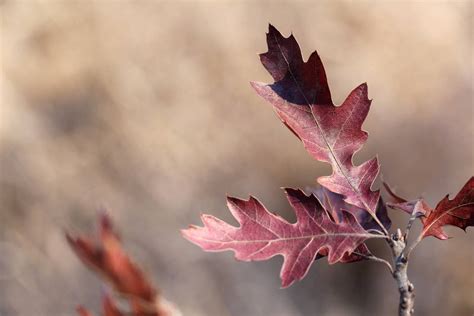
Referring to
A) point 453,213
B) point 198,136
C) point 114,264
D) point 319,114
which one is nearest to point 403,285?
point 453,213

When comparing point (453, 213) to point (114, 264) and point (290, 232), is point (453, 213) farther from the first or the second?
point (114, 264)

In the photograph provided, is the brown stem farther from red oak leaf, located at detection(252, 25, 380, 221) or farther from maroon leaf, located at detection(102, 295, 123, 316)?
maroon leaf, located at detection(102, 295, 123, 316)

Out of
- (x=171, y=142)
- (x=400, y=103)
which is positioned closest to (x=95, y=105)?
(x=171, y=142)

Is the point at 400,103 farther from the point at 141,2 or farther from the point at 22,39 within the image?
the point at 22,39

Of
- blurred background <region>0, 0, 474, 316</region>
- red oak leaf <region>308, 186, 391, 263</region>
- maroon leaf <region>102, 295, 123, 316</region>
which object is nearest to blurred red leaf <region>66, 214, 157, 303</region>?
maroon leaf <region>102, 295, 123, 316</region>

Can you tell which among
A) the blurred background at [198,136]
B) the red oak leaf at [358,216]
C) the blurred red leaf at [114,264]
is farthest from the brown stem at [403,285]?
the blurred background at [198,136]

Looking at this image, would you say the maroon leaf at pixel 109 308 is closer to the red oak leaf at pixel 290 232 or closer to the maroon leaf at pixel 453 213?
the red oak leaf at pixel 290 232
